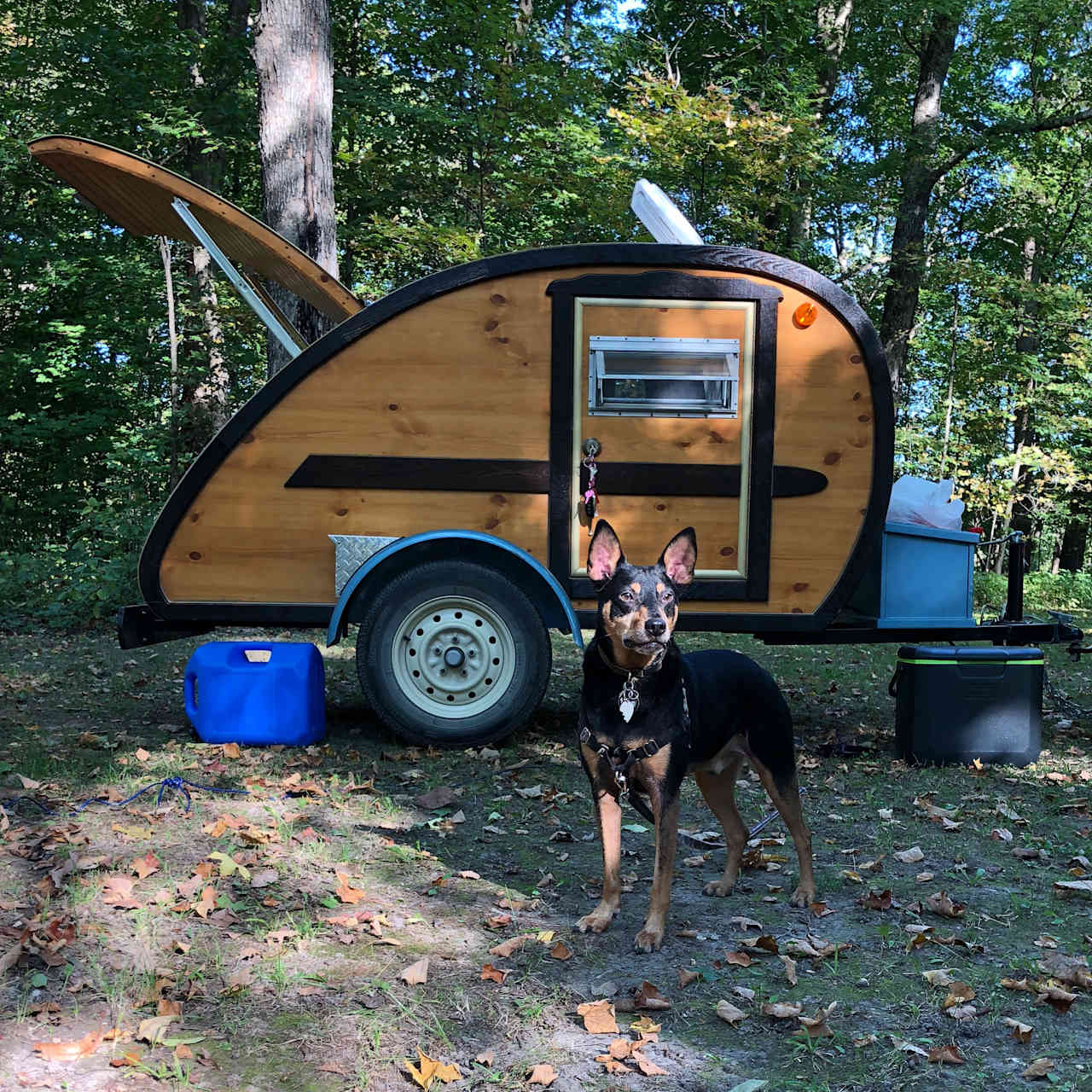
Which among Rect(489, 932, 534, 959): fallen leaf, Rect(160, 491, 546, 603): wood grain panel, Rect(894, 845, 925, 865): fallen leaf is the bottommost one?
Rect(894, 845, 925, 865): fallen leaf

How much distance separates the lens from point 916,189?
17.0 m

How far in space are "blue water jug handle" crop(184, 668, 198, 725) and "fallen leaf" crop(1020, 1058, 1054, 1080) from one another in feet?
15.8

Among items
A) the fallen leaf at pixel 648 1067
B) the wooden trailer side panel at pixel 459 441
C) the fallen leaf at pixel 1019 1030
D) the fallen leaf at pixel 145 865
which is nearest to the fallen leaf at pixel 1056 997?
the fallen leaf at pixel 1019 1030

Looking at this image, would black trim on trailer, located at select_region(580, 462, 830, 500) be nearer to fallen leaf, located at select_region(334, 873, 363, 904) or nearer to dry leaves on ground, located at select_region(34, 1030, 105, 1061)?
fallen leaf, located at select_region(334, 873, 363, 904)

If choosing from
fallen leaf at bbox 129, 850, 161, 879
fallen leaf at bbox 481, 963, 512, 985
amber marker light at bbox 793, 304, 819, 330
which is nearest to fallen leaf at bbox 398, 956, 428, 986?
fallen leaf at bbox 481, 963, 512, 985

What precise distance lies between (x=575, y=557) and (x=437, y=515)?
856mm

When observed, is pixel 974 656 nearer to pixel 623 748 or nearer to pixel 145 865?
pixel 623 748

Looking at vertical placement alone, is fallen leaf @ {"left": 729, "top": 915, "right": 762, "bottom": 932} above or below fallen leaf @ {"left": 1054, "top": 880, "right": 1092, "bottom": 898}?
below

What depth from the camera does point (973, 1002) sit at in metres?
3.26

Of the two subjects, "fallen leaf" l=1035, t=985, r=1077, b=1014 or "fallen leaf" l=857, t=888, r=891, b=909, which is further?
"fallen leaf" l=857, t=888, r=891, b=909

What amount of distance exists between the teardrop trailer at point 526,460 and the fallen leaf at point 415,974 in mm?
2948

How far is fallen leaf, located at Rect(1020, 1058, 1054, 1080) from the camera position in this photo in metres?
2.81

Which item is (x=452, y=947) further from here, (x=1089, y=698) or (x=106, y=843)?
(x=1089, y=698)

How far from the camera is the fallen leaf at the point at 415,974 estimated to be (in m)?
3.31
